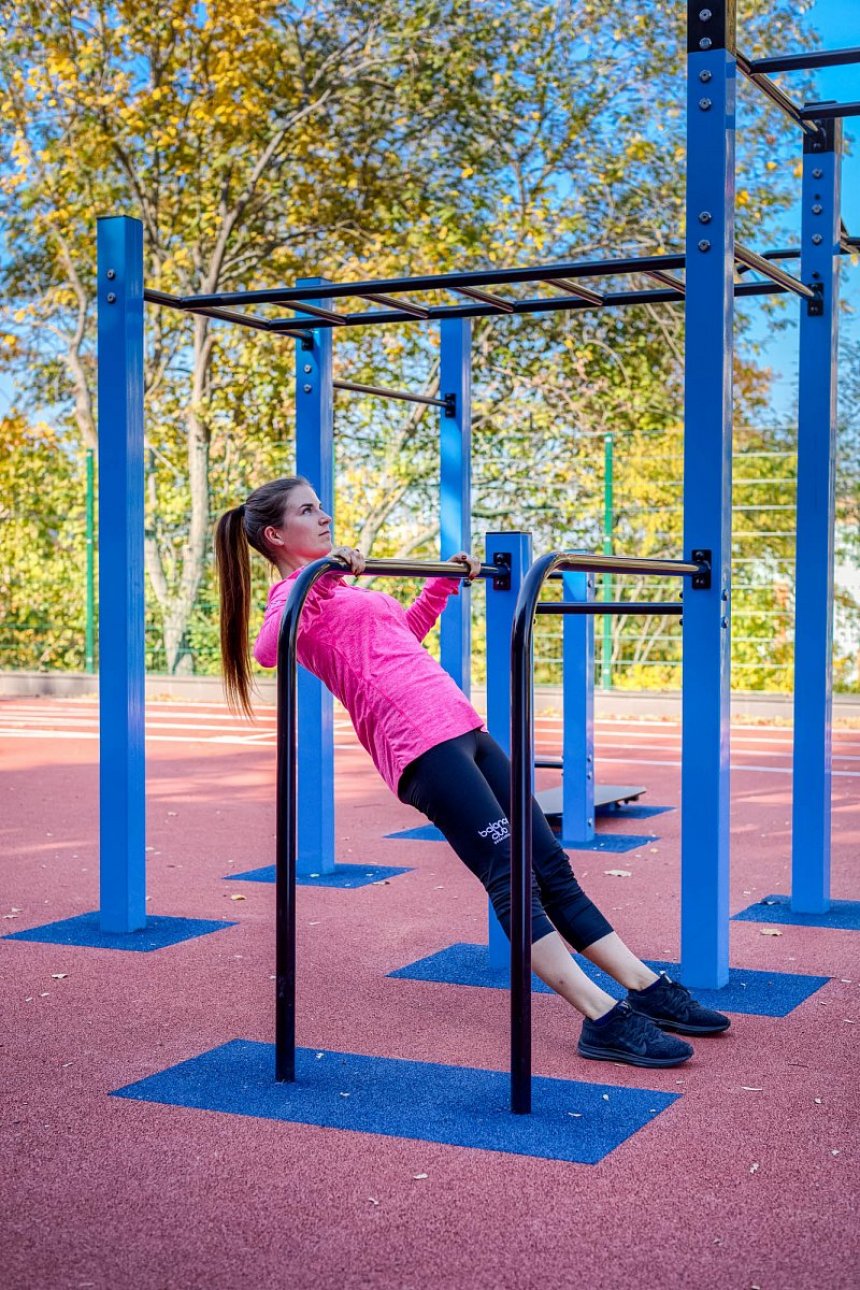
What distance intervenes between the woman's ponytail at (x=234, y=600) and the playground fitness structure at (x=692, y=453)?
79 cm

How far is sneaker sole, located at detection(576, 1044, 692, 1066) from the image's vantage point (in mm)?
3285

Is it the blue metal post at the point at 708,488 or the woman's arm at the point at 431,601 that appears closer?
the woman's arm at the point at 431,601

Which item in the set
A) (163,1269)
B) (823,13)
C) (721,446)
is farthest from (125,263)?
(823,13)

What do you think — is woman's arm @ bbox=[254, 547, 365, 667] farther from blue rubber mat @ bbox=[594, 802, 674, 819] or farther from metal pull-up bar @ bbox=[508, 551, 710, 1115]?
blue rubber mat @ bbox=[594, 802, 674, 819]

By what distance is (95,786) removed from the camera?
8.23m

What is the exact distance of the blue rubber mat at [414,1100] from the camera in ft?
9.38

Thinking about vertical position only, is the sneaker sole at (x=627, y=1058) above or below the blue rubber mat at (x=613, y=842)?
above

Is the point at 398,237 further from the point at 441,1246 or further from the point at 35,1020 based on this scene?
the point at 441,1246

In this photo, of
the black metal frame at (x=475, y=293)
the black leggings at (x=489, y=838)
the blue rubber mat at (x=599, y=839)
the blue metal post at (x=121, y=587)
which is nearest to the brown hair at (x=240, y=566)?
the black leggings at (x=489, y=838)

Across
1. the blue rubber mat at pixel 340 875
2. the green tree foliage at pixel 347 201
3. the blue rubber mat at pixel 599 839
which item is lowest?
the blue rubber mat at pixel 340 875

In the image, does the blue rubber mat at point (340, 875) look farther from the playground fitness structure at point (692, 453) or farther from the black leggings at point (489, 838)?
the black leggings at point (489, 838)

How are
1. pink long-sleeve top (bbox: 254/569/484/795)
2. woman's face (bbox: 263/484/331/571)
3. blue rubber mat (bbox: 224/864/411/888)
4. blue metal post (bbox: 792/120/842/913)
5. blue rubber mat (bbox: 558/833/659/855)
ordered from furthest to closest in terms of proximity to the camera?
blue rubber mat (bbox: 558/833/659/855), blue rubber mat (bbox: 224/864/411/888), blue metal post (bbox: 792/120/842/913), woman's face (bbox: 263/484/331/571), pink long-sleeve top (bbox: 254/569/484/795)

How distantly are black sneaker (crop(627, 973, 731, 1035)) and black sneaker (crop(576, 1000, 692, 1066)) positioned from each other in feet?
0.39

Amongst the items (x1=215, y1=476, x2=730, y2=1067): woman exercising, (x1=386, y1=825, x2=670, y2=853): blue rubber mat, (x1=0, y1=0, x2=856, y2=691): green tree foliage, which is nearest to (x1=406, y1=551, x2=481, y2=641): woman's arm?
(x1=215, y1=476, x2=730, y2=1067): woman exercising
